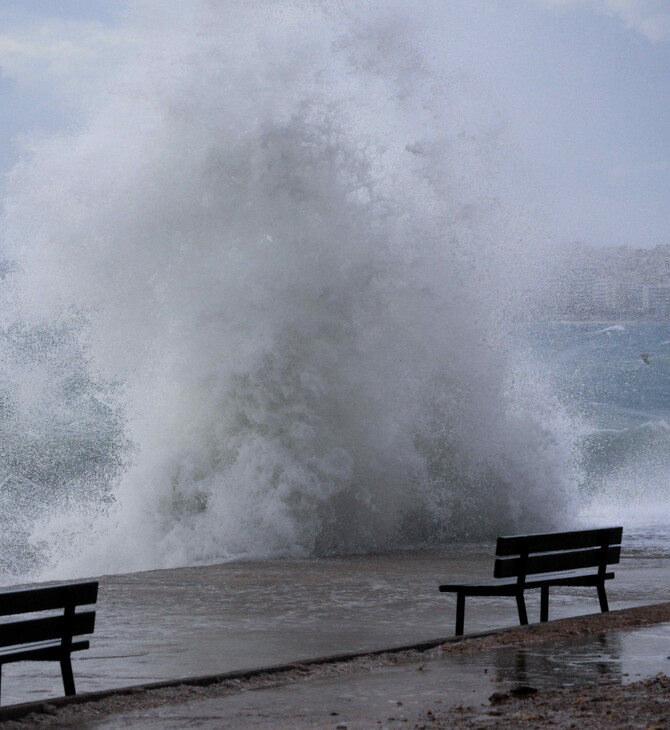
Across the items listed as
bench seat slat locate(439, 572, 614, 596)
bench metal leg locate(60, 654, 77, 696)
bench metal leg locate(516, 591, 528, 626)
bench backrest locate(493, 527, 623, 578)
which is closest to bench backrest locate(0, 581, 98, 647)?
bench metal leg locate(60, 654, 77, 696)

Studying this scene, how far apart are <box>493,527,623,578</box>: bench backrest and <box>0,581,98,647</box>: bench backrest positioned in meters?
2.55

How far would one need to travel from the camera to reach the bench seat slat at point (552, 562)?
7.40 metres

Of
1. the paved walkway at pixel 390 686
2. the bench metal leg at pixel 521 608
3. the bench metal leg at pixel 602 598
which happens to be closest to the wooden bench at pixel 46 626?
the paved walkway at pixel 390 686

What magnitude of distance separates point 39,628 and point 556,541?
348 centimetres

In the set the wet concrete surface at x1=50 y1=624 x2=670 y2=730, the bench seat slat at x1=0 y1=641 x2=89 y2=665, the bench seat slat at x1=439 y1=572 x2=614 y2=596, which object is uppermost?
the bench seat slat at x1=0 y1=641 x2=89 y2=665

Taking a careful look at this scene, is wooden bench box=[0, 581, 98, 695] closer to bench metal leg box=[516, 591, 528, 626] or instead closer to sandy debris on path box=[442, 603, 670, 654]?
sandy debris on path box=[442, 603, 670, 654]

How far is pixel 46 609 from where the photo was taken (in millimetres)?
5309

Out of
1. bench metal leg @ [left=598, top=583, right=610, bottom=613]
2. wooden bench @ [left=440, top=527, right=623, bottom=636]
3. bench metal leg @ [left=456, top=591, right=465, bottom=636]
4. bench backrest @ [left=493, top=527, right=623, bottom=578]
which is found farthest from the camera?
bench metal leg @ [left=598, top=583, right=610, bottom=613]

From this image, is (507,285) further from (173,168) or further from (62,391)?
(62,391)

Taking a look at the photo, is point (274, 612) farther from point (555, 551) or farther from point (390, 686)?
point (390, 686)

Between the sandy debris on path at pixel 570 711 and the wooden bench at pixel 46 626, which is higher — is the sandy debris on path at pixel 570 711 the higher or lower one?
the lower one

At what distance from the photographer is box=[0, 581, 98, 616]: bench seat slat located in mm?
5152

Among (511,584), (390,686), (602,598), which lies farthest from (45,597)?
(602,598)

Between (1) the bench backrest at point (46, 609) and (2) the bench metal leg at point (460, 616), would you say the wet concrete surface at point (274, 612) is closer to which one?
(2) the bench metal leg at point (460, 616)
